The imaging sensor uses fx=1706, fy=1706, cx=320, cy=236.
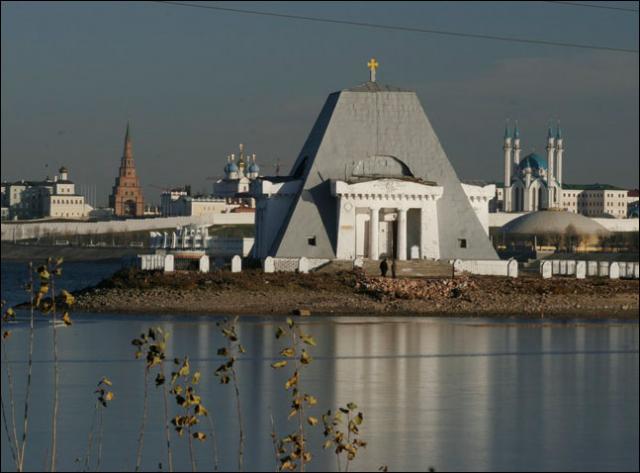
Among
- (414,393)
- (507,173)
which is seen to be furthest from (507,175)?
(414,393)

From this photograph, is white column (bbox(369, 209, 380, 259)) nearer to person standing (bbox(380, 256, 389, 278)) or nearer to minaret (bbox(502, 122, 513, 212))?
person standing (bbox(380, 256, 389, 278))

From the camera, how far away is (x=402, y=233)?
47.3 m

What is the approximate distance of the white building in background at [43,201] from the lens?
18112cm

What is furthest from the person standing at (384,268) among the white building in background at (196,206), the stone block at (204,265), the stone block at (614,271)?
the white building in background at (196,206)

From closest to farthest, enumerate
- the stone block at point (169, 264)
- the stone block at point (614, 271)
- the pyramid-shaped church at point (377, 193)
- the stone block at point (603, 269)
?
the stone block at point (169, 264), the stone block at point (614, 271), the pyramid-shaped church at point (377, 193), the stone block at point (603, 269)

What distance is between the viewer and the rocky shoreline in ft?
134

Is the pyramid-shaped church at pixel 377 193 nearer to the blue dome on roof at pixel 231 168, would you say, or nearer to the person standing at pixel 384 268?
the person standing at pixel 384 268

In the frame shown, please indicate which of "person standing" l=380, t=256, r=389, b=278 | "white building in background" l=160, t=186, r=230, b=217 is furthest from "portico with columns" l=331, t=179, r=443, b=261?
"white building in background" l=160, t=186, r=230, b=217

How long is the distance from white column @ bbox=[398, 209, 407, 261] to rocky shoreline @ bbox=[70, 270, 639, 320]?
11.5 feet

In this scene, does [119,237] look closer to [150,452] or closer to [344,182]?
[344,182]

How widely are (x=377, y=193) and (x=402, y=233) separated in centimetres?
141

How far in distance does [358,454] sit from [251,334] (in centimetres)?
1522

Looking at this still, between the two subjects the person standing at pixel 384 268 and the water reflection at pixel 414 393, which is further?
the person standing at pixel 384 268

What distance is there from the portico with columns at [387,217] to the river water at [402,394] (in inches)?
473
